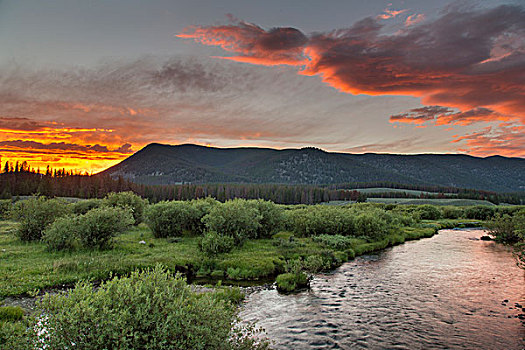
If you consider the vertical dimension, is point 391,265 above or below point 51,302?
below

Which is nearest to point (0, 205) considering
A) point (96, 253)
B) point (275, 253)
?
point (96, 253)

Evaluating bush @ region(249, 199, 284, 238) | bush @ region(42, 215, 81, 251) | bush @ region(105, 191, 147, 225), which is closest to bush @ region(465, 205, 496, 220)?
bush @ region(249, 199, 284, 238)

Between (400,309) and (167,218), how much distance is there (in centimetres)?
2822

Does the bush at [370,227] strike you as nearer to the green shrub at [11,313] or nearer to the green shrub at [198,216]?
the green shrub at [198,216]

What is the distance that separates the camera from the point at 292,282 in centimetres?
2214

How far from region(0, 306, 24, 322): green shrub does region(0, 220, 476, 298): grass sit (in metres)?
1.54

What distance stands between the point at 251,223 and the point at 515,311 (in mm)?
22714

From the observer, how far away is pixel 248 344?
369 inches

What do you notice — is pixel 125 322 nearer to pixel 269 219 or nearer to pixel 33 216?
pixel 33 216

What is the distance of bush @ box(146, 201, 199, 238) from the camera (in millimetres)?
37844

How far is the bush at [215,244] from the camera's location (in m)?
28.8

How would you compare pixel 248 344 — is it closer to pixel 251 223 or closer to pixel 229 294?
pixel 229 294

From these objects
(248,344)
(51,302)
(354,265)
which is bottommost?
(354,265)

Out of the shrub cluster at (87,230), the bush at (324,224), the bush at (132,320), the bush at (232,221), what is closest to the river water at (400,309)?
the bush at (132,320)
